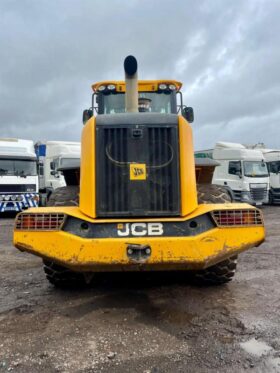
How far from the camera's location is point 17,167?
14.1m

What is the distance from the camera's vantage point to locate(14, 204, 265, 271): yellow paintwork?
3453 mm

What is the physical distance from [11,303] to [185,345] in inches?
84.7

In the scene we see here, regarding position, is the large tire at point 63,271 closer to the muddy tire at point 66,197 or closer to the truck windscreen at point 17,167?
the muddy tire at point 66,197

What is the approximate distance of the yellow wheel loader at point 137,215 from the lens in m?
3.47

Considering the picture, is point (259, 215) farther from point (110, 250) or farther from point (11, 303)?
point (11, 303)

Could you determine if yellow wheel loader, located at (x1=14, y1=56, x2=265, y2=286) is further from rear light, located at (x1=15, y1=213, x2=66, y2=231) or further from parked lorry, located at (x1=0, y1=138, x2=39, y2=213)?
parked lorry, located at (x1=0, y1=138, x2=39, y2=213)

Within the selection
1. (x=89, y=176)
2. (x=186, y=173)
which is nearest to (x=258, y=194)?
(x=186, y=173)

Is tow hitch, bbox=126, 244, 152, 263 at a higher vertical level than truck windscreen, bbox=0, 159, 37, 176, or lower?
lower

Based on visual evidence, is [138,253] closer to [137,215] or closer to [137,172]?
[137,215]

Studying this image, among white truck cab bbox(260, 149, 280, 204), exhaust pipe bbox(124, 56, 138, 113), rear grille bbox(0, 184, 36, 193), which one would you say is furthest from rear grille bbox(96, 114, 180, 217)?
white truck cab bbox(260, 149, 280, 204)

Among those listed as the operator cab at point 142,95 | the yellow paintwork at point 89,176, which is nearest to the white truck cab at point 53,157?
the operator cab at point 142,95

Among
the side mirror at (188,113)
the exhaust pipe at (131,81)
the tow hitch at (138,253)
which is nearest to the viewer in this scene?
the tow hitch at (138,253)

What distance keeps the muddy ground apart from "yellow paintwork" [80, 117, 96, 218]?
1.09 m

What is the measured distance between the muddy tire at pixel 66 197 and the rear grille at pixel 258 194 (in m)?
13.2
